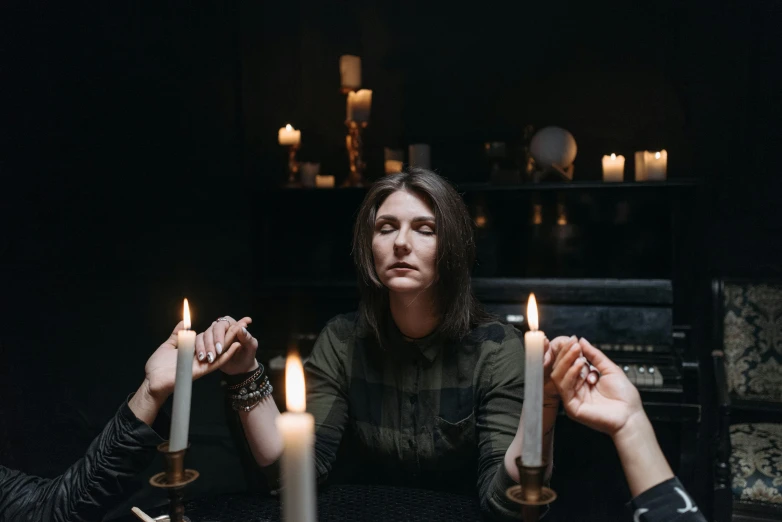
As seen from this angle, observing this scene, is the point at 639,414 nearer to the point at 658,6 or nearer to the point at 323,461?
the point at 323,461

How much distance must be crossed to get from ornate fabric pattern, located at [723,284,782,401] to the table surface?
242 cm

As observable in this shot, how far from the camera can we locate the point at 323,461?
1.87 metres

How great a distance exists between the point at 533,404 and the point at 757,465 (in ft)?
8.44

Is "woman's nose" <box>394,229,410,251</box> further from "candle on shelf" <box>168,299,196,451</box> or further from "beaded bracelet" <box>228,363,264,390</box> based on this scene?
"candle on shelf" <box>168,299,196,451</box>

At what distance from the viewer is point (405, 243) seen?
1.84 metres

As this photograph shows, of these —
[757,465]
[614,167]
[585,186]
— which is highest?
[614,167]

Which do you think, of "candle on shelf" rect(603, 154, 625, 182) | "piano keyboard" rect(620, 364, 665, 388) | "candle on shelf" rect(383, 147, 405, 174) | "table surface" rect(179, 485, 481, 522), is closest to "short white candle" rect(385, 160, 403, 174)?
"candle on shelf" rect(383, 147, 405, 174)

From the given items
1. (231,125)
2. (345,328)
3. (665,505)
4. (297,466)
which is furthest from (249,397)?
(231,125)

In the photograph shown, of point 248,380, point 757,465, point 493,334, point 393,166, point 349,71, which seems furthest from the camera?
point 349,71

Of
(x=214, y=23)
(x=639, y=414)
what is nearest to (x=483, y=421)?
(x=639, y=414)

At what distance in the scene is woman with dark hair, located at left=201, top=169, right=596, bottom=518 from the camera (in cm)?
189

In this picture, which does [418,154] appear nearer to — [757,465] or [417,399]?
[417,399]

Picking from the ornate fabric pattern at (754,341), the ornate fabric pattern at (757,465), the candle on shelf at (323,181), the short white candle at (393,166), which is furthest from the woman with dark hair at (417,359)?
the candle on shelf at (323,181)

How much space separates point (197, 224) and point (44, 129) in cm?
145
